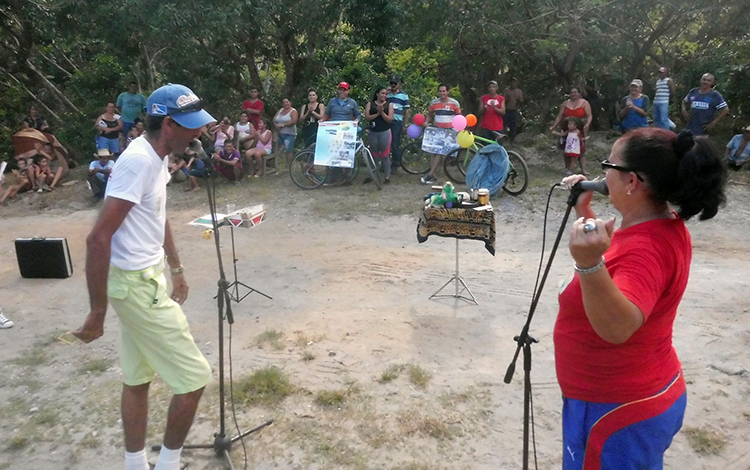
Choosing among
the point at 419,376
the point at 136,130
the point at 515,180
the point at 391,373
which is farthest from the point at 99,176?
the point at 419,376

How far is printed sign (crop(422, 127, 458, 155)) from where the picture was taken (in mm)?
9773

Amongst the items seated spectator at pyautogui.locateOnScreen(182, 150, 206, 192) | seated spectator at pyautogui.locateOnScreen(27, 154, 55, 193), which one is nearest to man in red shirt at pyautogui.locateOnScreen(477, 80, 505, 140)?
seated spectator at pyautogui.locateOnScreen(182, 150, 206, 192)

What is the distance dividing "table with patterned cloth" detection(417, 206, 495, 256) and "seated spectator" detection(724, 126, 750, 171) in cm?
673

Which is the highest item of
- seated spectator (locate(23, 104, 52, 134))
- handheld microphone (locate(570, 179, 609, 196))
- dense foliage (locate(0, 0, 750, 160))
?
dense foliage (locate(0, 0, 750, 160))

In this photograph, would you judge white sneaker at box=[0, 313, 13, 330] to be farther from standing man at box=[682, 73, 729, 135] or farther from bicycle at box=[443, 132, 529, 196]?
standing man at box=[682, 73, 729, 135]

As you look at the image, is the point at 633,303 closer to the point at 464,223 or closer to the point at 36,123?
the point at 464,223

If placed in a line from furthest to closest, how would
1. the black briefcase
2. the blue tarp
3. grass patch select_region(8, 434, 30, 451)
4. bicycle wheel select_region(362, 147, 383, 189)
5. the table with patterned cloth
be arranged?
bicycle wheel select_region(362, 147, 383, 189) → the blue tarp → the black briefcase → the table with patterned cloth → grass patch select_region(8, 434, 30, 451)

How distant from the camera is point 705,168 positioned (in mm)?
1656

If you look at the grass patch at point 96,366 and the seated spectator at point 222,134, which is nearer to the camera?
the grass patch at point 96,366

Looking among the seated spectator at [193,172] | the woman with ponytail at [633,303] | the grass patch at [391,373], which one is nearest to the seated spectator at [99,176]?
the seated spectator at [193,172]

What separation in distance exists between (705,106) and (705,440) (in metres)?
8.44

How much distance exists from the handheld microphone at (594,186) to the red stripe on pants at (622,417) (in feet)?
2.17

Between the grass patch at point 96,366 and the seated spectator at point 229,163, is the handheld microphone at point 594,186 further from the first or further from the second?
the seated spectator at point 229,163

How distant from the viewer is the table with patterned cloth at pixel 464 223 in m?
5.37
